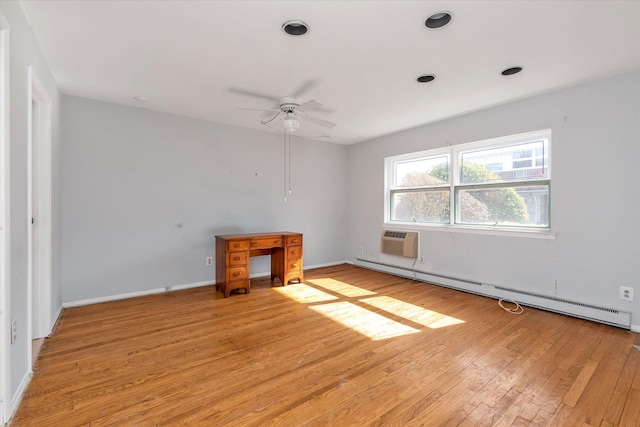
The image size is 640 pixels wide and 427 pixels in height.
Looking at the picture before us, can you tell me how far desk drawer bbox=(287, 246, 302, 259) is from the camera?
4.38 m

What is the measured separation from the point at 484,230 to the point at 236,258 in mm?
3339

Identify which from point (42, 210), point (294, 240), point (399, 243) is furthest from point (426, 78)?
point (42, 210)

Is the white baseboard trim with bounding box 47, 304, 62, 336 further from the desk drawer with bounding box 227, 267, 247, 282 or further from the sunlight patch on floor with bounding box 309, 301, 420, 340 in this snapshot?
the sunlight patch on floor with bounding box 309, 301, 420, 340

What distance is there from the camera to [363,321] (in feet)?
9.69

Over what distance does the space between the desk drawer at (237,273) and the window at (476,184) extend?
272 cm

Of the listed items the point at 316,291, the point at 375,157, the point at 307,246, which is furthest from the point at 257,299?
the point at 375,157

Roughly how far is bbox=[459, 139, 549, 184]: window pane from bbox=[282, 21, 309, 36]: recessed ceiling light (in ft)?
9.83

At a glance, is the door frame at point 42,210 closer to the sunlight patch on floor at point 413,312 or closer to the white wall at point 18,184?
the white wall at point 18,184

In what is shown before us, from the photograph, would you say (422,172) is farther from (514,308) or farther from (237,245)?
(237,245)

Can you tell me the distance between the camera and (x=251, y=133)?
4660 mm

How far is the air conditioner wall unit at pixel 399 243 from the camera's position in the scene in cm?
458

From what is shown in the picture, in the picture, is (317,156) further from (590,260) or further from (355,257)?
(590,260)

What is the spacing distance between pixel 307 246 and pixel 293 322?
8.30ft

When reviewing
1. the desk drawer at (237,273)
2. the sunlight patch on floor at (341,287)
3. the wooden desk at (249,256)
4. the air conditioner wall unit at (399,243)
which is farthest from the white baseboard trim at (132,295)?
the air conditioner wall unit at (399,243)
